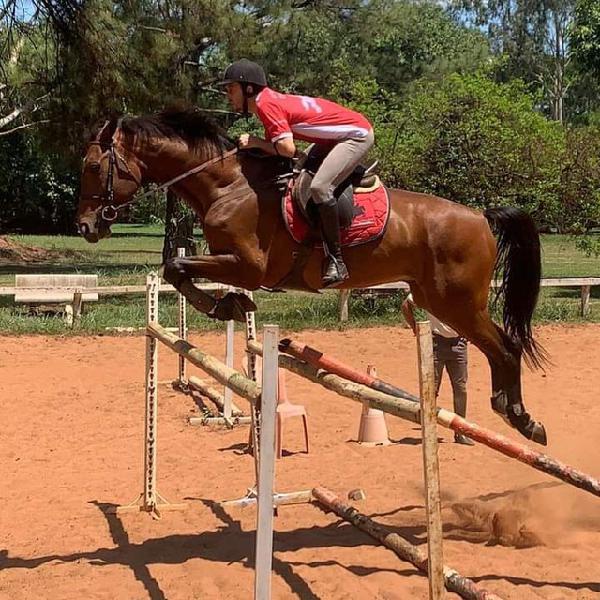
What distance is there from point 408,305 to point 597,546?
1.94 m

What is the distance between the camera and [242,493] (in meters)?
6.48

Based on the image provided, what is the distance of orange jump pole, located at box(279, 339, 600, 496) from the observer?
3818mm

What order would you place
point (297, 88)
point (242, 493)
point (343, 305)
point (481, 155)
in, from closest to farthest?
1. point (242, 493)
2. point (343, 305)
3. point (481, 155)
4. point (297, 88)

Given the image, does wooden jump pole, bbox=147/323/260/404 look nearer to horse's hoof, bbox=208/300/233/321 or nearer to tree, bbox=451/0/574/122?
horse's hoof, bbox=208/300/233/321

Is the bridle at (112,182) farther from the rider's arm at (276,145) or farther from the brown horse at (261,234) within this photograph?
the rider's arm at (276,145)

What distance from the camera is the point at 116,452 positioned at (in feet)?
24.9

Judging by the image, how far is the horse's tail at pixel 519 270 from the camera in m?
5.65

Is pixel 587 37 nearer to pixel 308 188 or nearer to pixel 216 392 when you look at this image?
pixel 216 392

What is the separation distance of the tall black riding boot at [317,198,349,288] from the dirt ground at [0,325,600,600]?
170 cm

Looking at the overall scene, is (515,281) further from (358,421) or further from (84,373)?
(84,373)

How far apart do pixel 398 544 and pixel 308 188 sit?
2.15m

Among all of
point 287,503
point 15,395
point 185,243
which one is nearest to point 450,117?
point 185,243

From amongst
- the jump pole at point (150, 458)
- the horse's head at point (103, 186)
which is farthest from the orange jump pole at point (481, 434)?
the jump pole at point (150, 458)

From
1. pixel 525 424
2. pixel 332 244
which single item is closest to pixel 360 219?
pixel 332 244
